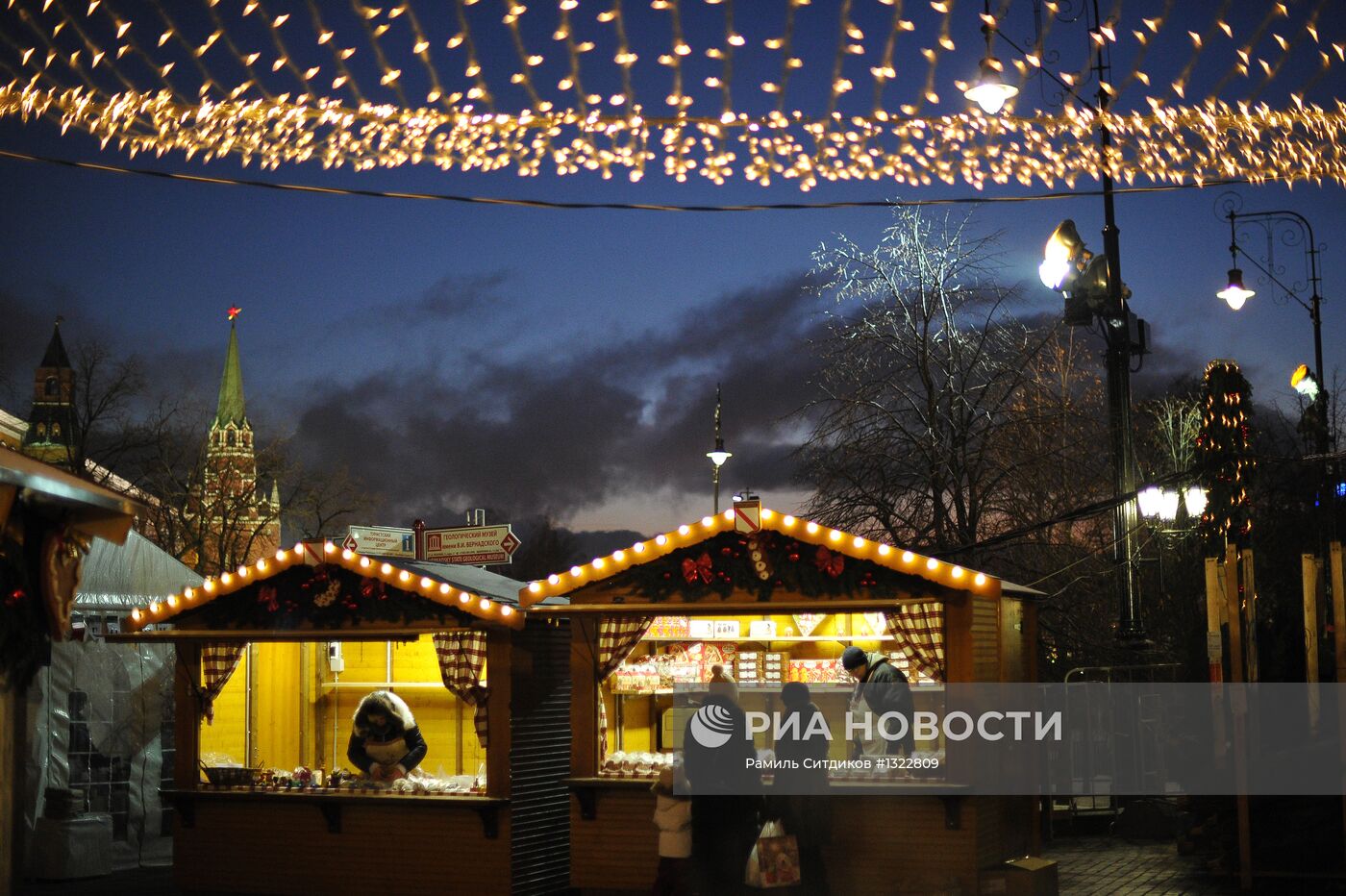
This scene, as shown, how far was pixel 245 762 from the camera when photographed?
1711cm

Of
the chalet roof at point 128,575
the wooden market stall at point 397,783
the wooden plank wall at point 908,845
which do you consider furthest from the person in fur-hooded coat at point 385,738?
the chalet roof at point 128,575

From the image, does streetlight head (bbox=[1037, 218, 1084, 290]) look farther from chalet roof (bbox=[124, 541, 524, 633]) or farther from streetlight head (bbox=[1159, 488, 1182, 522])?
chalet roof (bbox=[124, 541, 524, 633])

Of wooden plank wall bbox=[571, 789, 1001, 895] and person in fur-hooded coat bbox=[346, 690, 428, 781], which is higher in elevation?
person in fur-hooded coat bbox=[346, 690, 428, 781]

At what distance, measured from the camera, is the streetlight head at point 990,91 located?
9.71 meters

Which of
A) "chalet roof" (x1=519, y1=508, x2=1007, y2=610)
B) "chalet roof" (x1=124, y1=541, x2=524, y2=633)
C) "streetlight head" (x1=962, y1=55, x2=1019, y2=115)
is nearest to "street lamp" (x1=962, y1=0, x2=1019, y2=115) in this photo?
"streetlight head" (x1=962, y1=55, x2=1019, y2=115)

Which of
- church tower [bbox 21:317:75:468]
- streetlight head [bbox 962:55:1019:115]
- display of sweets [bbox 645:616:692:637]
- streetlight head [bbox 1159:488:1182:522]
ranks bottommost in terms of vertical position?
display of sweets [bbox 645:616:692:637]

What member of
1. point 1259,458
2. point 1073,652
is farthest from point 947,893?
point 1073,652

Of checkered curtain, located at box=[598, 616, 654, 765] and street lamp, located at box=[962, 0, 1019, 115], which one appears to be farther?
checkered curtain, located at box=[598, 616, 654, 765]

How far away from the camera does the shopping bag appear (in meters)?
11.8

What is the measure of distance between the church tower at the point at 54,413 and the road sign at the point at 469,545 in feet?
19.7

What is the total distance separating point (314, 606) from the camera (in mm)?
14992

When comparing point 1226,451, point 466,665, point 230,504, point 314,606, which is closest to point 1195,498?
point 1226,451

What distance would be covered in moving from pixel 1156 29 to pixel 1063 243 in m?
8.10

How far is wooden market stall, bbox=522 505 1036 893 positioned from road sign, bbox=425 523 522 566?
2431 millimetres
